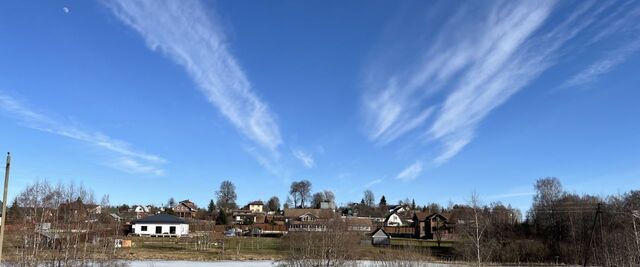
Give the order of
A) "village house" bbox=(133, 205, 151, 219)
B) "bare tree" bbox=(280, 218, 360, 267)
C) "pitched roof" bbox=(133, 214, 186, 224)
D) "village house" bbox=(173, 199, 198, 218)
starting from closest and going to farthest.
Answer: "bare tree" bbox=(280, 218, 360, 267)
"pitched roof" bbox=(133, 214, 186, 224)
"village house" bbox=(133, 205, 151, 219)
"village house" bbox=(173, 199, 198, 218)

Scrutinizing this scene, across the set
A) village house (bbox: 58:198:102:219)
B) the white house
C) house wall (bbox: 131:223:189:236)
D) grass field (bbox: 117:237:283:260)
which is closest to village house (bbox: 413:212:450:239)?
grass field (bbox: 117:237:283:260)

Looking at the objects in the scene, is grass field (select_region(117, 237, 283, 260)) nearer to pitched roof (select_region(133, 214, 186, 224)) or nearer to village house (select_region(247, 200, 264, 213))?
pitched roof (select_region(133, 214, 186, 224))

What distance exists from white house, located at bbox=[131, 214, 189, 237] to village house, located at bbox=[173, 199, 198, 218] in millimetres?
42635

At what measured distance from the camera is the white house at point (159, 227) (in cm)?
8875

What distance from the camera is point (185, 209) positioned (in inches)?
5551

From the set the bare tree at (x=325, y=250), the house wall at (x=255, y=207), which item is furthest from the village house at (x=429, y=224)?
the house wall at (x=255, y=207)

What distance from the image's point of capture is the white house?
3494 inches

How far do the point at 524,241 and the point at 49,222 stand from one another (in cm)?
5278

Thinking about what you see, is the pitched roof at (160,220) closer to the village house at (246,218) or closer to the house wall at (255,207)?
the village house at (246,218)

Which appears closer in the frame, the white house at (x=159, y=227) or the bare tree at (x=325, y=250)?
the bare tree at (x=325, y=250)

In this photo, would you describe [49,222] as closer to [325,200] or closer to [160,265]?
[160,265]

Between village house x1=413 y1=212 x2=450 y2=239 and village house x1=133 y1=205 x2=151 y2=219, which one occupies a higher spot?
village house x1=133 y1=205 x2=151 y2=219

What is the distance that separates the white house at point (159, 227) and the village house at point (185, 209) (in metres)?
42.6

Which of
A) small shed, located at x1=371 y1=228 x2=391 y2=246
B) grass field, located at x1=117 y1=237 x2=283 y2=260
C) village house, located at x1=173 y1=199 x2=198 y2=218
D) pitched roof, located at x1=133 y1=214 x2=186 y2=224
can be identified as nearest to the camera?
grass field, located at x1=117 y1=237 x2=283 y2=260
